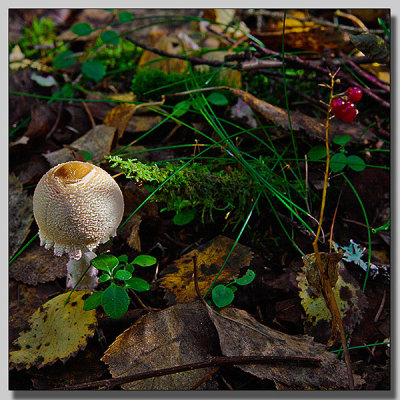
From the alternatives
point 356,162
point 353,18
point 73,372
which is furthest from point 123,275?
point 353,18

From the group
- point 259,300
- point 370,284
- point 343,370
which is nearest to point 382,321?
point 370,284

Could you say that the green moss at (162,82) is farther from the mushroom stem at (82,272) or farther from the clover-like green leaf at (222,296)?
the clover-like green leaf at (222,296)

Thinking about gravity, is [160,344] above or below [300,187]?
below

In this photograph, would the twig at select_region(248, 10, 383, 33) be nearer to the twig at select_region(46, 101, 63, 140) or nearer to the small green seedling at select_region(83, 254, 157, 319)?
the twig at select_region(46, 101, 63, 140)

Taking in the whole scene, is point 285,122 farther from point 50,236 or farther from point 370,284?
point 50,236

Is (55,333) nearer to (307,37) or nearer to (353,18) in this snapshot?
(307,37)

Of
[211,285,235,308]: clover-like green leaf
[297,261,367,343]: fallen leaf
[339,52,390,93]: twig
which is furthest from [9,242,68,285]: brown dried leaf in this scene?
[339,52,390,93]: twig
